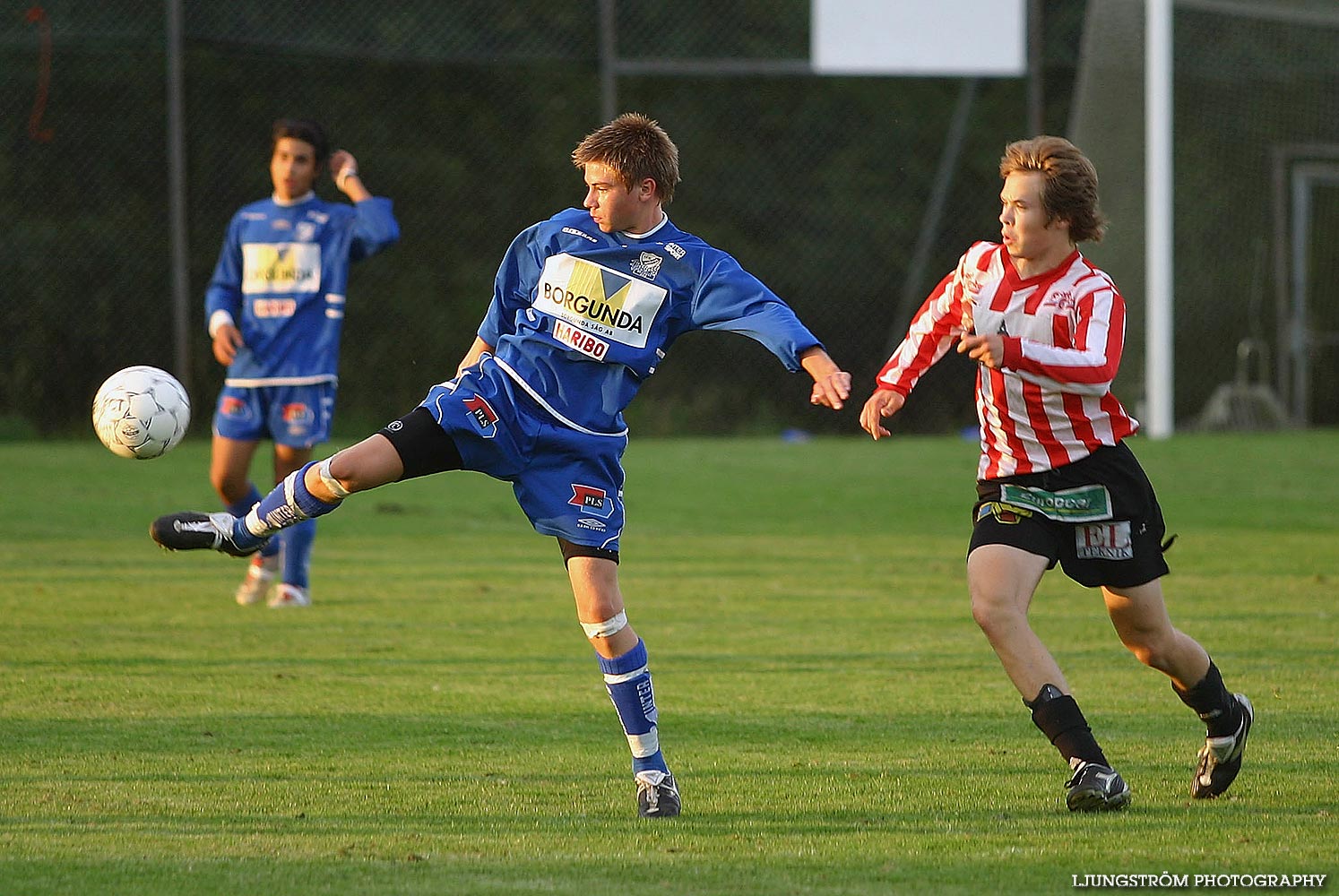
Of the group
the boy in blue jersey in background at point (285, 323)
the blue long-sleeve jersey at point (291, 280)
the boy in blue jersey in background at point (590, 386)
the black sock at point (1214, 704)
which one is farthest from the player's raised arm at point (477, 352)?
the blue long-sleeve jersey at point (291, 280)

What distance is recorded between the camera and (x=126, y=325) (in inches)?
615

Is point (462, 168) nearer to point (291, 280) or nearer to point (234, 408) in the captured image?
point (291, 280)

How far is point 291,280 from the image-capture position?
8.00 meters

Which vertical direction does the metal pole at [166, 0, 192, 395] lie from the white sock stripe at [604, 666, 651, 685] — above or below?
above

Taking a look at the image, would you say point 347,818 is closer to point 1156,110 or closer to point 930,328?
point 930,328

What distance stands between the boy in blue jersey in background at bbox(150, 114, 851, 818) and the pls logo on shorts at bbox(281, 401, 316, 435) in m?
3.34

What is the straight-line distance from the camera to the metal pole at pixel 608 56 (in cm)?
1620

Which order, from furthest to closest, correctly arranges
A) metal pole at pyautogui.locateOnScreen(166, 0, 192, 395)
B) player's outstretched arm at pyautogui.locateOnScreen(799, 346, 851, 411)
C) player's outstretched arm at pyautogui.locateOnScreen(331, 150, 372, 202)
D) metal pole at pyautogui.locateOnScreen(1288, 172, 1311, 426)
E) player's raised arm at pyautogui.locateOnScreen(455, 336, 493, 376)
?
metal pole at pyautogui.locateOnScreen(1288, 172, 1311, 426) → metal pole at pyautogui.locateOnScreen(166, 0, 192, 395) → player's outstretched arm at pyautogui.locateOnScreen(331, 150, 372, 202) → player's raised arm at pyautogui.locateOnScreen(455, 336, 493, 376) → player's outstretched arm at pyautogui.locateOnScreen(799, 346, 851, 411)

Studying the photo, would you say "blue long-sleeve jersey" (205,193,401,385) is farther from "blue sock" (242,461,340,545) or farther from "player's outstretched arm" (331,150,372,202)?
"blue sock" (242,461,340,545)

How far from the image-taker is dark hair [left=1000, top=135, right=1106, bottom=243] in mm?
4223

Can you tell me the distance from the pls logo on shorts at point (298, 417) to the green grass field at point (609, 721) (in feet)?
2.65

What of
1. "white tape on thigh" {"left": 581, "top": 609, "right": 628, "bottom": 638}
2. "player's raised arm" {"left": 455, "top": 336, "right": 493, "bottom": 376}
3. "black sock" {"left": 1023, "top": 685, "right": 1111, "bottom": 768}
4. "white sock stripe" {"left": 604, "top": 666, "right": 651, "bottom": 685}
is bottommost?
"black sock" {"left": 1023, "top": 685, "right": 1111, "bottom": 768}

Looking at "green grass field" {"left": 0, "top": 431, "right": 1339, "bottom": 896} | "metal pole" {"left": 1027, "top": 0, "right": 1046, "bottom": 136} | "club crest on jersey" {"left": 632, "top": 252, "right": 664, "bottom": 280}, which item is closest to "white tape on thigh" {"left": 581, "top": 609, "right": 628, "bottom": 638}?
"green grass field" {"left": 0, "top": 431, "right": 1339, "bottom": 896}

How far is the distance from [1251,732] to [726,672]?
1.80m
